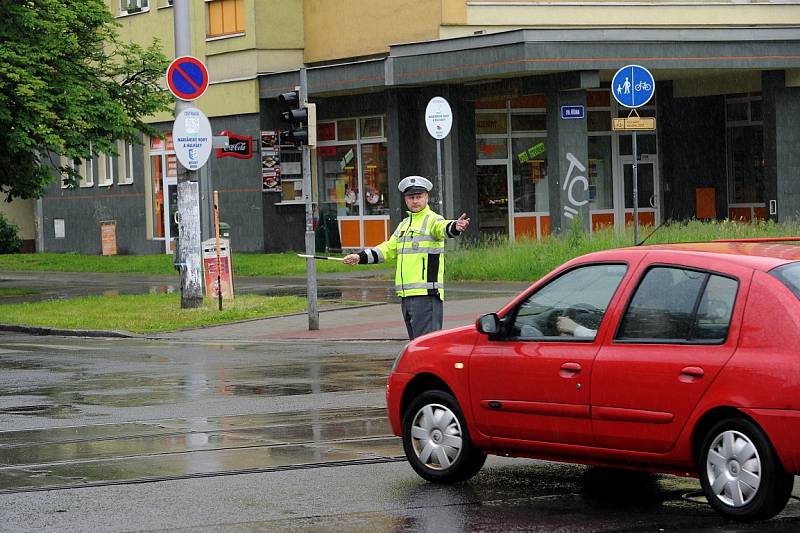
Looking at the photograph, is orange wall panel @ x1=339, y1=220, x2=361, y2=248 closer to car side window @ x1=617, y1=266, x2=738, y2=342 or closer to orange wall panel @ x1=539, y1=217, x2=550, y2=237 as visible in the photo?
orange wall panel @ x1=539, y1=217, x2=550, y2=237

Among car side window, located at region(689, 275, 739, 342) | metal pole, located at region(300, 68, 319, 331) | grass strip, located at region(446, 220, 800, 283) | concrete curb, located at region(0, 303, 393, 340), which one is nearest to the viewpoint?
car side window, located at region(689, 275, 739, 342)

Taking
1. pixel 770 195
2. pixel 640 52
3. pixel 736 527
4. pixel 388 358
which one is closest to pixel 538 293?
pixel 736 527

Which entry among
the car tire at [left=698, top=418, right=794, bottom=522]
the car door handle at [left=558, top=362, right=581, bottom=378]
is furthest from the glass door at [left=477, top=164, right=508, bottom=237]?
the car tire at [left=698, top=418, right=794, bottom=522]

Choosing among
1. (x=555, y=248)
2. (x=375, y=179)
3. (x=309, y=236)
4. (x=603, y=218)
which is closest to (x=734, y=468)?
(x=309, y=236)

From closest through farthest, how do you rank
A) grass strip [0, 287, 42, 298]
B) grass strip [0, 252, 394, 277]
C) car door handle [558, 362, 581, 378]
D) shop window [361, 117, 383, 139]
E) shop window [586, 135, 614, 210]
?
car door handle [558, 362, 581, 378] < grass strip [0, 287, 42, 298] < grass strip [0, 252, 394, 277] < shop window [586, 135, 614, 210] < shop window [361, 117, 383, 139]

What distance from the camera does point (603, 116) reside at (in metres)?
38.9

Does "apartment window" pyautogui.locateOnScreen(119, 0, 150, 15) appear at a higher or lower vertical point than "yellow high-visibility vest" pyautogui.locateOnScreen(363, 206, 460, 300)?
higher

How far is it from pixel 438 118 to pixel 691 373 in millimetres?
18350

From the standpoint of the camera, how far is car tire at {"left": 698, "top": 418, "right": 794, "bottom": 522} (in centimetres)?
740

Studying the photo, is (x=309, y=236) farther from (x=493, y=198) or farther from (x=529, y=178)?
(x=529, y=178)

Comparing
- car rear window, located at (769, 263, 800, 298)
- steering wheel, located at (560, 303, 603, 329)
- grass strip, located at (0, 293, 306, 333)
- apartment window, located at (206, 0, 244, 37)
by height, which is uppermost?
apartment window, located at (206, 0, 244, 37)

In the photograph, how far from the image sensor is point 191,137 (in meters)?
23.4

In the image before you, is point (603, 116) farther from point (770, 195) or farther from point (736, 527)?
point (736, 527)

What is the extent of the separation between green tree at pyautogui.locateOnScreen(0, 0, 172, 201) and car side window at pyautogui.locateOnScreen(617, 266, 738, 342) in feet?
69.0
